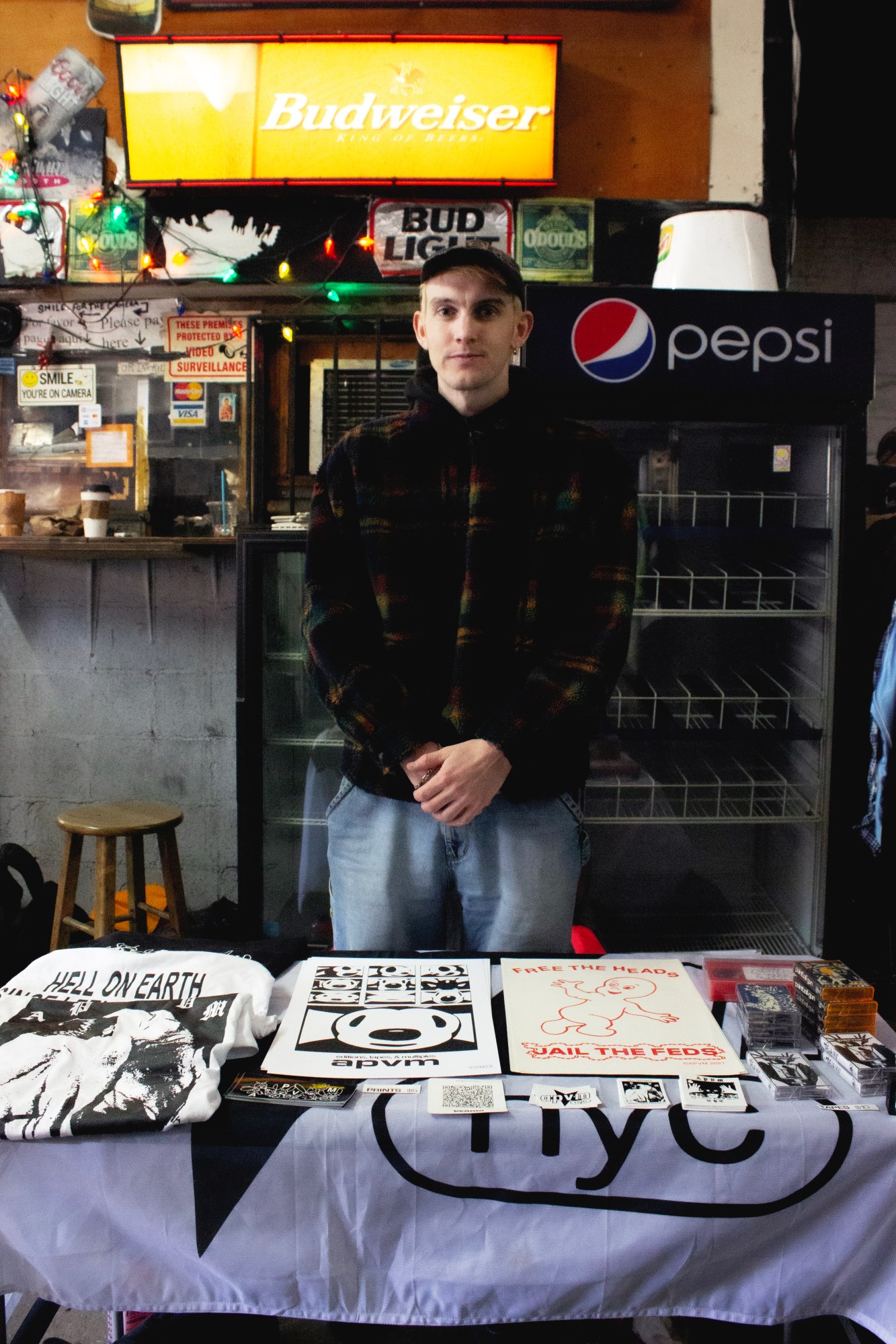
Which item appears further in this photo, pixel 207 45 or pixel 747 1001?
pixel 207 45

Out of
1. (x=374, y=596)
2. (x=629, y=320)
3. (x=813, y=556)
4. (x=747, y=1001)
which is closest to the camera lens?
(x=747, y=1001)

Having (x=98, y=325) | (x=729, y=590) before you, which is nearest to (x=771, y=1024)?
(x=729, y=590)

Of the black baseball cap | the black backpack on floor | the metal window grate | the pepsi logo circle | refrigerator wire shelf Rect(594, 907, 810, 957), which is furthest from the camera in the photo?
the metal window grate

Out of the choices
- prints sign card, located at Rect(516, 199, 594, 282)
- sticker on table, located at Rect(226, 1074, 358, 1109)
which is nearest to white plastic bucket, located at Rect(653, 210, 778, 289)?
prints sign card, located at Rect(516, 199, 594, 282)

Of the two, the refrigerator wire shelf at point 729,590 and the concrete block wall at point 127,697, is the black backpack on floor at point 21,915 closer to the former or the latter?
the concrete block wall at point 127,697

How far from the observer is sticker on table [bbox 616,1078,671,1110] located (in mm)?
965

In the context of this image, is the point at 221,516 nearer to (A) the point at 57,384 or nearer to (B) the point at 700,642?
(A) the point at 57,384

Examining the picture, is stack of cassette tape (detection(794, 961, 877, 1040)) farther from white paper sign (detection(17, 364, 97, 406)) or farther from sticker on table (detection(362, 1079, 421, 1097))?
white paper sign (detection(17, 364, 97, 406))

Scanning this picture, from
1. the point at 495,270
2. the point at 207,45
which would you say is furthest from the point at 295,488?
the point at 495,270

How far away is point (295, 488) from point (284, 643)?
81 cm

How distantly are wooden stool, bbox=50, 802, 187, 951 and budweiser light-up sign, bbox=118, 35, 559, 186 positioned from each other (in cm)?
228

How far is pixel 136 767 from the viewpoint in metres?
3.66

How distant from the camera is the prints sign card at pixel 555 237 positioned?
330 centimetres

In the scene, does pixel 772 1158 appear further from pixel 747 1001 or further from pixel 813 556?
pixel 813 556
